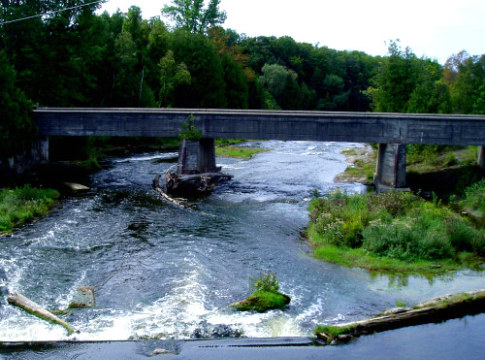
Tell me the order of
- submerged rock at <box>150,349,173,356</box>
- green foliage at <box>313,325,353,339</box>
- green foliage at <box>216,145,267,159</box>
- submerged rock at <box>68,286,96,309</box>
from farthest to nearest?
1. green foliage at <box>216,145,267,159</box>
2. submerged rock at <box>68,286,96,309</box>
3. green foliage at <box>313,325,353,339</box>
4. submerged rock at <box>150,349,173,356</box>

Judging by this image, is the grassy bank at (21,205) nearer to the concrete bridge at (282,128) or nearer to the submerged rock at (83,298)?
the concrete bridge at (282,128)

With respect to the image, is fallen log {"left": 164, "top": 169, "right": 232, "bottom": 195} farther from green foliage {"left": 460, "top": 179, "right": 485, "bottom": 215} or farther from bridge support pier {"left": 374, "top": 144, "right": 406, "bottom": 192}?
green foliage {"left": 460, "top": 179, "right": 485, "bottom": 215}

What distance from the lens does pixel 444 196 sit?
35.1m

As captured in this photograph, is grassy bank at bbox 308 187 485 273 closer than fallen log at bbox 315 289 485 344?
No

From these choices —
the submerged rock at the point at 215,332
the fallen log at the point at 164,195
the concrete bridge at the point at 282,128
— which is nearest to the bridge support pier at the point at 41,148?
the concrete bridge at the point at 282,128

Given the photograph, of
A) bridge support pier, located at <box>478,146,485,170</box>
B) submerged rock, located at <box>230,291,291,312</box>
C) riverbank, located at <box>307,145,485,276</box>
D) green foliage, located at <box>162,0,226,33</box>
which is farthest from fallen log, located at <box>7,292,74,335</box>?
green foliage, located at <box>162,0,226,33</box>

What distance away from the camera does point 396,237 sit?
22.8m

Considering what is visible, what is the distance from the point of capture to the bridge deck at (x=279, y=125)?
119 feet

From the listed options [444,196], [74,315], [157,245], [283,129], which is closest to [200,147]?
[283,129]

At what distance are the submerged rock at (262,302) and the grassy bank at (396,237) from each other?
5.22 meters

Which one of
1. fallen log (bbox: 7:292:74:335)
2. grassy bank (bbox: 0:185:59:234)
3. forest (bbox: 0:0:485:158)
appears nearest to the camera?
fallen log (bbox: 7:292:74:335)

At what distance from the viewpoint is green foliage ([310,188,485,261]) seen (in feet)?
73.5

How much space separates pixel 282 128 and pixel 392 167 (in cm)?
887

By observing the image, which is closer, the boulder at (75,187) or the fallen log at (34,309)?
the fallen log at (34,309)
